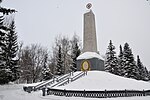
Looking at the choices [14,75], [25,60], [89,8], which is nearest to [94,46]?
[89,8]

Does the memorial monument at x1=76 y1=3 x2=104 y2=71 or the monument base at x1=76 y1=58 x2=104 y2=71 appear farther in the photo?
the memorial monument at x1=76 y1=3 x2=104 y2=71

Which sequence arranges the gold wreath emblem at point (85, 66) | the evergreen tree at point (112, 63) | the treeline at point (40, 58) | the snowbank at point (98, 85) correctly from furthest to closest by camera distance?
the treeline at point (40, 58) < the evergreen tree at point (112, 63) < the gold wreath emblem at point (85, 66) < the snowbank at point (98, 85)

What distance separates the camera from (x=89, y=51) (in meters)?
29.5

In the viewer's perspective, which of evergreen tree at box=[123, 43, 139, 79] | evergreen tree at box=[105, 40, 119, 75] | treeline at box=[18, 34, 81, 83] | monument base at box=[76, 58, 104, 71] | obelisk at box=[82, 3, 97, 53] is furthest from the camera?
treeline at box=[18, 34, 81, 83]

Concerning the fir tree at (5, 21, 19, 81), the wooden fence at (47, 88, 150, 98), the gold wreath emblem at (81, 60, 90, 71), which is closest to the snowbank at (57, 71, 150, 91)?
the wooden fence at (47, 88, 150, 98)

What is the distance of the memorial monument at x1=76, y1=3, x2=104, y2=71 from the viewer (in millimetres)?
27850

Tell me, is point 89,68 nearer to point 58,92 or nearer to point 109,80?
point 109,80

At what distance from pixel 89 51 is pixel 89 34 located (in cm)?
285

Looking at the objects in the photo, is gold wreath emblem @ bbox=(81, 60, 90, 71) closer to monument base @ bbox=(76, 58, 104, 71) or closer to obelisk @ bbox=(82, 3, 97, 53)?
monument base @ bbox=(76, 58, 104, 71)

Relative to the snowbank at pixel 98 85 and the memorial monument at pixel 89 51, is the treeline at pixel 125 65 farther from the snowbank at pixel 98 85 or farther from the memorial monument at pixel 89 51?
the snowbank at pixel 98 85

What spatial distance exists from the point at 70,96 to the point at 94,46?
14547mm

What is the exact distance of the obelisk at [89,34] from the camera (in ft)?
96.9

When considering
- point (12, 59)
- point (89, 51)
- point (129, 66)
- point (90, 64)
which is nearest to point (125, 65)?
point (129, 66)

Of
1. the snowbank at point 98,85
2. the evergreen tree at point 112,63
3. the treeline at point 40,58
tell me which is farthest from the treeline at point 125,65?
the snowbank at point 98,85
